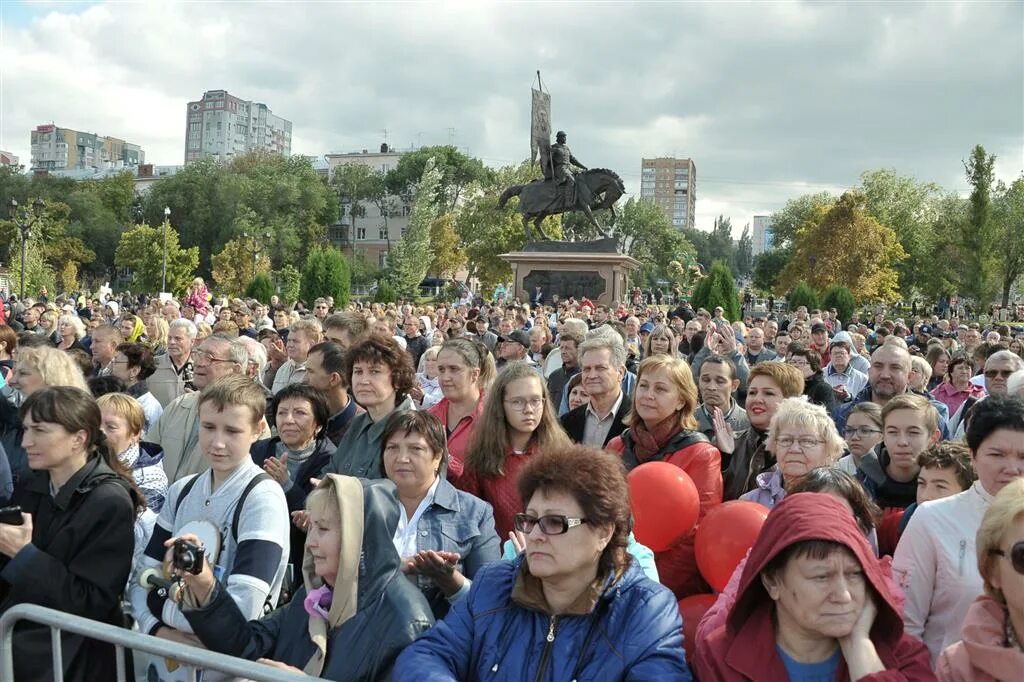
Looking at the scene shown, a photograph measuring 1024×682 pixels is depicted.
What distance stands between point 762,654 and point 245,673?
1.50 meters

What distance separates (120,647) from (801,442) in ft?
9.98

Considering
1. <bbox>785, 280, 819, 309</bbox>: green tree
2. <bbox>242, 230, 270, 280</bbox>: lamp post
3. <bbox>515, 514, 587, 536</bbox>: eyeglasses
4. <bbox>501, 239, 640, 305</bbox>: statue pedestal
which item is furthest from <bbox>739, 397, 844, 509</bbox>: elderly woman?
<bbox>242, 230, 270, 280</bbox>: lamp post

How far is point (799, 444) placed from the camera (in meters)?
4.32

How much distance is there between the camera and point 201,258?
8062 cm

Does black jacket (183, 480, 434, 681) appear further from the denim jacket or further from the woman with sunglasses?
the woman with sunglasses

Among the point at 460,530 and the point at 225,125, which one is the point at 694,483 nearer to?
the point at 460,530

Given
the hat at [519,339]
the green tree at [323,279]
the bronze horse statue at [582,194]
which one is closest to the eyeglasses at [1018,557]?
the hat at [519,339]

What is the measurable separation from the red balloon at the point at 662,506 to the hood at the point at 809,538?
1247mm

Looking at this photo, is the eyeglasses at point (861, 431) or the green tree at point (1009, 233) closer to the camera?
the eyeglasses at point (861, 431)

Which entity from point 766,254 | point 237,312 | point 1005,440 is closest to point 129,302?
point 237,312

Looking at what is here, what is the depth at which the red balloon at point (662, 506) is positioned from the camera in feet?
13.2

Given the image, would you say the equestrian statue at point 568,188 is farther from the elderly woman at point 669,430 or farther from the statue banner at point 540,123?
the elderly woman at point 669,430

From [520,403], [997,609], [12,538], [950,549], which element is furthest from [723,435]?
[12,538]

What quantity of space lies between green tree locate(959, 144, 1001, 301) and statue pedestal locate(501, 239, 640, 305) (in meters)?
26.3
